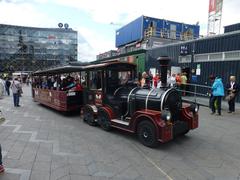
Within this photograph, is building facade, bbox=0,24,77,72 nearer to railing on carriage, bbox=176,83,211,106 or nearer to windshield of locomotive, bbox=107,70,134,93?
railing on carriage, bbox=176,83,211,106

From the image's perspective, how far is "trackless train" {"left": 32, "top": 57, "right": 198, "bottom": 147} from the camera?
4895 millimetres

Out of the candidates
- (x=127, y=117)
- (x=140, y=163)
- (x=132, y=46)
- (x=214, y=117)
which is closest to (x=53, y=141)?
(x=127, y=117)

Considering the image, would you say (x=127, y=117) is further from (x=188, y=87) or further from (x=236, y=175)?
(x=188, y=87)

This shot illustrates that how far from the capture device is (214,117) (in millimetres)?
8328

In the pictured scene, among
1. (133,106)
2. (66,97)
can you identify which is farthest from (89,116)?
(133,106)

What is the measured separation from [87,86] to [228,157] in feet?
16.4

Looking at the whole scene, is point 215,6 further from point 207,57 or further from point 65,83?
point 65,83

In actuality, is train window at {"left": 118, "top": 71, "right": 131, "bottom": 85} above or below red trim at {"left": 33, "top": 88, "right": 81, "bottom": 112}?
above

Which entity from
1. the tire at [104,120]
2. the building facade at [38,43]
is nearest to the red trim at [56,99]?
the tire at [104,120]

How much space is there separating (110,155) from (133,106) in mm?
1620

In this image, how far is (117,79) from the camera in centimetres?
675

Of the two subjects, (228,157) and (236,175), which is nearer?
(236,175)

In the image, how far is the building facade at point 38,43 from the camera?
6925 cm

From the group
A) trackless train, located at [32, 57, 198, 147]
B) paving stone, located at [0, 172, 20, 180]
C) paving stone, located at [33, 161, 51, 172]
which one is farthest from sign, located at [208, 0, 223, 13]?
paving stone, located at [0, 172, 20, 180]
